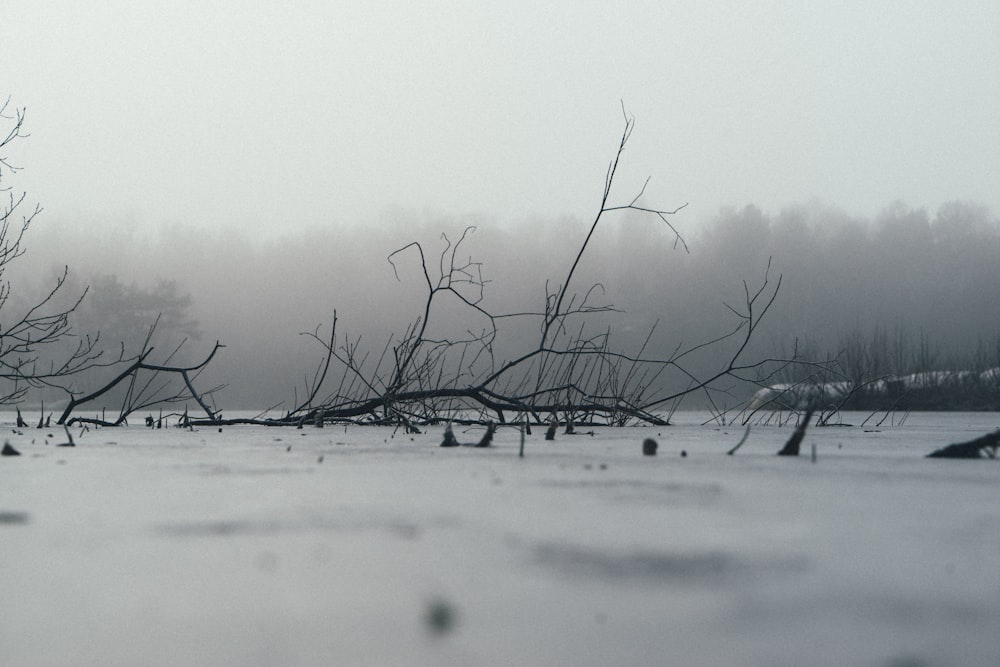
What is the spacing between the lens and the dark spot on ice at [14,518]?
1582 mm

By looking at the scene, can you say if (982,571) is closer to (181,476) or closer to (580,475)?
(580,475)

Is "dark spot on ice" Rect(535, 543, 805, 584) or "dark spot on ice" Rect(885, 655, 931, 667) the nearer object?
"dark spot on ice" Rect(885, 655, 931, 667)

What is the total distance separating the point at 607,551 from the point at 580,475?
115cm

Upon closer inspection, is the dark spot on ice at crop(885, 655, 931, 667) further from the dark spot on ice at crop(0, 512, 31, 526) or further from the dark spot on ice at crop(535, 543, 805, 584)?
the dark spot on ice at crop(0, 512, 31, 526)

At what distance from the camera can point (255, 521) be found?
1562 millimetres

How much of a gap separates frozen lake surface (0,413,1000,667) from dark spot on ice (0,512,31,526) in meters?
0.01

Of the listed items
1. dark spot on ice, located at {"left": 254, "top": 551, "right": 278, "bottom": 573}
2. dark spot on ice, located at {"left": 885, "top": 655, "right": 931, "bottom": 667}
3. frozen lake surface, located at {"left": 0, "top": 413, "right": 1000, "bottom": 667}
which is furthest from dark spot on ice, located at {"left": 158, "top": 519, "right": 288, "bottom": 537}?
dark spot on ice, located at {"left": 885, "top": 655, "right": 931, "bottom": 667}

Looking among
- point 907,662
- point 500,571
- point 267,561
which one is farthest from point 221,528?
point 907,662

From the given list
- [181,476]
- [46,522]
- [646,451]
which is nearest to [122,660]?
[46,522]

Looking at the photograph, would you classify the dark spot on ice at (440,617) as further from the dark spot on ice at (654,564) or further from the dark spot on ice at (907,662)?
the dark spot on ice at (907,662)

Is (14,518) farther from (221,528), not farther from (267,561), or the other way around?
(267,561)

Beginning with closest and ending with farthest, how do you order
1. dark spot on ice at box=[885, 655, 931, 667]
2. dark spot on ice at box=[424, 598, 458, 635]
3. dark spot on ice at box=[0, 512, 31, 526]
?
1. dark spot on ice at box=[885, 655, 931, 667]
2. dark spot on ice at box=[424, 598, 458, 635]
3. dark spot on ice at box=[0, 512, 31, 526]

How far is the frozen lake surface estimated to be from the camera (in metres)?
0.82

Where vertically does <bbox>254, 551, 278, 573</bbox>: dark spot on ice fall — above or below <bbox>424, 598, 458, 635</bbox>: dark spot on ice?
above
